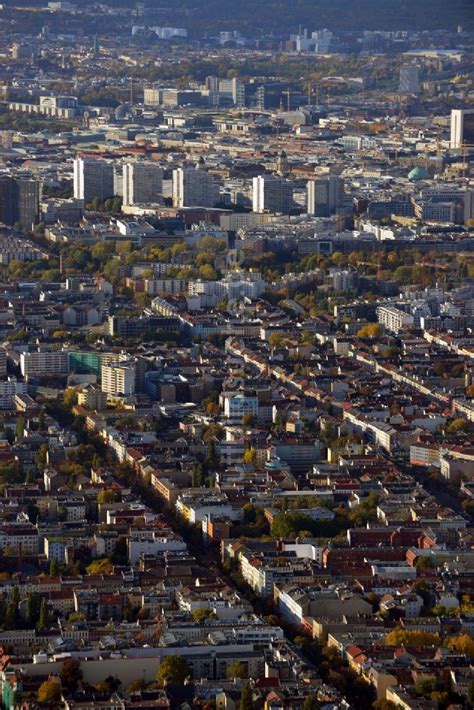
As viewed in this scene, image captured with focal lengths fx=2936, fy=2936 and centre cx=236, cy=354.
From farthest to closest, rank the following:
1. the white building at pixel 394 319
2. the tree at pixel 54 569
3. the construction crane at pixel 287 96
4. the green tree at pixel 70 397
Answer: the construction crane at pixel 287 96 < the white building at pixel 394 319 < the green tree at pixel 70 397 < the tree at pixel 54 569

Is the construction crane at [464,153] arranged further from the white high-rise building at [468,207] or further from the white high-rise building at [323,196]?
the white high-rise building at [323,196]

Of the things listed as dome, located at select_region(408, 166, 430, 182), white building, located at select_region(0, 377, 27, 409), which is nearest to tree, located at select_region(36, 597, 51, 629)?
white building, located at select_region(0, 377, 27, 409)

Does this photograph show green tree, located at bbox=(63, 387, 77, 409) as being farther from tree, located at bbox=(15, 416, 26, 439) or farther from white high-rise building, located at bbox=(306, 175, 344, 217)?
white high-rise building, located at bbox=(306, 175, 344, 217)

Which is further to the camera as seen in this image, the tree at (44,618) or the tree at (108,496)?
the tree at (108,496)

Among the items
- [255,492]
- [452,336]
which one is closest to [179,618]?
[255,492]

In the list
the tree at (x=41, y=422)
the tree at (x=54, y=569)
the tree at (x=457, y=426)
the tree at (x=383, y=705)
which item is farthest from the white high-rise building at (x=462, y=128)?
the tree at (x=383, y=705)

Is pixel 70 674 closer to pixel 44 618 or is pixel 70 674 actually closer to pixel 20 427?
pixel 44 618
